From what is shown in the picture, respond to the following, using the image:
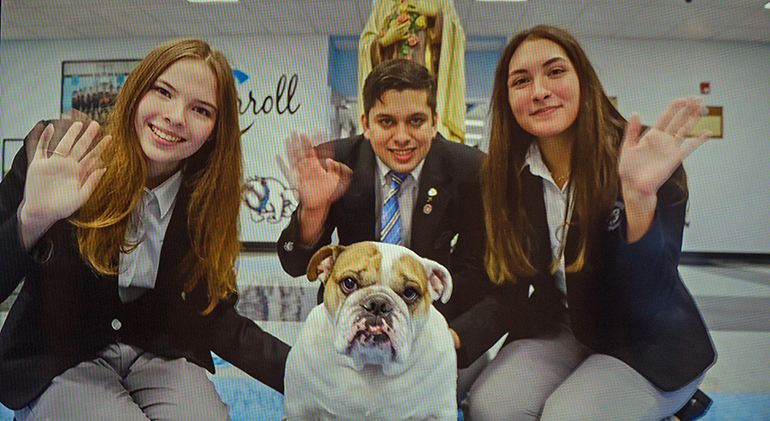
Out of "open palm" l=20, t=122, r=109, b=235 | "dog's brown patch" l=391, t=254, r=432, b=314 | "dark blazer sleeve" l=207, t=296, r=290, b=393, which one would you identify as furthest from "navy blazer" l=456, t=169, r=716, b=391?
"open palm" l=20, t=122, r=109, b=235

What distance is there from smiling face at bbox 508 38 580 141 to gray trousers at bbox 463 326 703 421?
1.90ft

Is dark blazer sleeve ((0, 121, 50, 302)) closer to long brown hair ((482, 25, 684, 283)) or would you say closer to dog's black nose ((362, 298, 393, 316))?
dog's black nose ((362, 298, 393, 316))

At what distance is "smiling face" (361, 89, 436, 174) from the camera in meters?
1.27

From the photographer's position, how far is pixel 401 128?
127 centimetres

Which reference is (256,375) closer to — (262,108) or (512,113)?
(262,108)

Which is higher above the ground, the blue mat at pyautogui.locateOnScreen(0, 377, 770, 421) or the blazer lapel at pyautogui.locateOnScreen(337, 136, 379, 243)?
the blazer lapel at pyautogui.locateOnScreen(337, 136, 379, 243)

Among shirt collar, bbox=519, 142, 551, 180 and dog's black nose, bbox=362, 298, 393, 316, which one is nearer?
dog's black nose, bbox=362, 298, 393, 316

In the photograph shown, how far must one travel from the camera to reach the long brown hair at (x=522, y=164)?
1267 mm

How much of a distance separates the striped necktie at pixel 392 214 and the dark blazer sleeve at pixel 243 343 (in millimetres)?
421

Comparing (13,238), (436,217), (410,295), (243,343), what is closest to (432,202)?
(436,217)

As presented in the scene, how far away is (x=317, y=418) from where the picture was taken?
1.27 metres

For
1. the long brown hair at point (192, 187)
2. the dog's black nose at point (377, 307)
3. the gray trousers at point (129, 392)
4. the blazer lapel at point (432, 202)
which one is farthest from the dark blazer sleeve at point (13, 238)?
the blazer lapel at point (432, 202)

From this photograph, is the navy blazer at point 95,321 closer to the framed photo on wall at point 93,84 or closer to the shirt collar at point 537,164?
the framed photo on wall at point 93,84

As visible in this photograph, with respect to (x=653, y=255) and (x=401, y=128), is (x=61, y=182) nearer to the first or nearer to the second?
(x=401, y=128)
